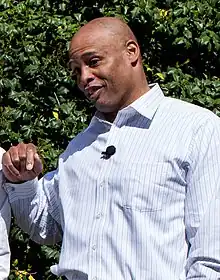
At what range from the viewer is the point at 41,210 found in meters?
3.92

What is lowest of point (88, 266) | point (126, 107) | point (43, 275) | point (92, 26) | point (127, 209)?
point (43, 275)

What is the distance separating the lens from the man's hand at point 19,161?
3.63m

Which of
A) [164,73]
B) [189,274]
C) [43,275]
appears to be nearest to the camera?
[189,274]

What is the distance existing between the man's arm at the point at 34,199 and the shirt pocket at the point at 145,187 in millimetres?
437

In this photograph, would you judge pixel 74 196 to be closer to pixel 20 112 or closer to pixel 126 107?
pixel 126 107

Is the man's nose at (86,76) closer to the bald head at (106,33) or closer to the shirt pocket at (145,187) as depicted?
the bald head at (106,33)

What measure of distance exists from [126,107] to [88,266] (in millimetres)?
696

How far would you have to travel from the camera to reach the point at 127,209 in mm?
3451

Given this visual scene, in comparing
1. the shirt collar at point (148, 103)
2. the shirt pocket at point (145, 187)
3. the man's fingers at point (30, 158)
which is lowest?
the shirt pocket at point (145, 187)

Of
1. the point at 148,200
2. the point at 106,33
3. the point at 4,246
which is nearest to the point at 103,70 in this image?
the point at 106,33

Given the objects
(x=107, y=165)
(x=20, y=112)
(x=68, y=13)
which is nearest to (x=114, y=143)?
(x=107, y=165)

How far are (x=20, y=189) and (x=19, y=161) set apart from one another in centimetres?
19

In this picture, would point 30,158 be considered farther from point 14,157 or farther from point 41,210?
point 41,210

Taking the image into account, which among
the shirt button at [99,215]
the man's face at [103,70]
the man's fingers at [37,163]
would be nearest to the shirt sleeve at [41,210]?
the man's fingers at [37,163]
